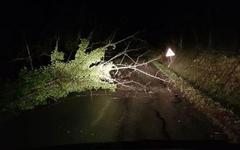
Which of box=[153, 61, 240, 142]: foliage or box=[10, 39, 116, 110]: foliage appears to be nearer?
box=[153, 61, 240, 142]: foliage

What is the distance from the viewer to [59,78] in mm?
15109

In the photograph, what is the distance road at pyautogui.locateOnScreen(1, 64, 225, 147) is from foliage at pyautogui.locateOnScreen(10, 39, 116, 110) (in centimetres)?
46

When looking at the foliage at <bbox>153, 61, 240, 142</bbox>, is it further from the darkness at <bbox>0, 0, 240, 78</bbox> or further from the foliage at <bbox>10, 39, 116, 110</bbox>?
the darkness at <bbox>0, 0, 240, 78</bbox>

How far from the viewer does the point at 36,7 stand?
79.7 feet

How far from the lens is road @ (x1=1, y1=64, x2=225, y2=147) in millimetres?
9883

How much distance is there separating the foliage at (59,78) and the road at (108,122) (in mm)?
458

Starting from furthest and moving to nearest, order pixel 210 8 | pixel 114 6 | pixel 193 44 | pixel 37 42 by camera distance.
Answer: pixel 114 6, pixel 193 44, pixel 210 8, pixel 37 42

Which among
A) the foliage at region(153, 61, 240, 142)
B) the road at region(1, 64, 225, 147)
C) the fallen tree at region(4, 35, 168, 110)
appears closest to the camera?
the road at region(1, 64, 225, 147)

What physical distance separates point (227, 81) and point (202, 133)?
6.34 m

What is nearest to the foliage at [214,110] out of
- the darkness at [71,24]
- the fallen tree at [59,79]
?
the fallen tree at [59,79]

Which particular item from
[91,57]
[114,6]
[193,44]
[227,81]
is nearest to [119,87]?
[91,57]

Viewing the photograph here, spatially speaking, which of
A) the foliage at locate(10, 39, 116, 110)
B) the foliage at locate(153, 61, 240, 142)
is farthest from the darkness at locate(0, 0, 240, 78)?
the foliage at locate(153, 61, 240, 142)

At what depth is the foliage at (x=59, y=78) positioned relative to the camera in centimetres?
1382

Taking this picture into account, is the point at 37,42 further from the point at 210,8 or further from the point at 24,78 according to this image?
the point at 210,8
